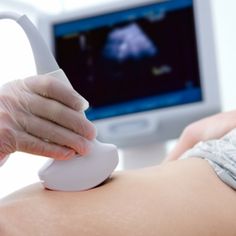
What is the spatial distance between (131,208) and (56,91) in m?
0.21

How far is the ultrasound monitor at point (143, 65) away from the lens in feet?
4.96

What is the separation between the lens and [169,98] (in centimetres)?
153

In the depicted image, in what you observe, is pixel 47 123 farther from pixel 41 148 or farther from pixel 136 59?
pixel 136 59

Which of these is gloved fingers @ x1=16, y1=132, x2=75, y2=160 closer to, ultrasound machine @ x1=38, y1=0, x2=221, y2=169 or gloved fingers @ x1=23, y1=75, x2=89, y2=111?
gloved fingers @ x1=23, y1=75, x2=89, y2=111

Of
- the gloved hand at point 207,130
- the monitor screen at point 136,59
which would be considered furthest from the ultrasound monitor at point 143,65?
the gloved hand at point 207,130

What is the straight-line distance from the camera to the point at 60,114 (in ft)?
2.27

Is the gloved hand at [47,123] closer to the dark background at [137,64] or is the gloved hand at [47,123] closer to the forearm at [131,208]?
the forearm at [131,208]

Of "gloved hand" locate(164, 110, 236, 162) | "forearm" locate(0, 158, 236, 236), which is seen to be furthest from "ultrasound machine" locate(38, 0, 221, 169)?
"forearm" locate(0, 158, 236, 236)

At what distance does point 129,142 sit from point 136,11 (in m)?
0.46

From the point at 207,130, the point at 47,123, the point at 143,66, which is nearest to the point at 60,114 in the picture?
the point at 47,123

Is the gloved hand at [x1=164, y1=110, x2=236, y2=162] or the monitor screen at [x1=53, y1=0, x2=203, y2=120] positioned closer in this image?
the gloved hand at [x1=164, y1=110, x2=236, y2=162]

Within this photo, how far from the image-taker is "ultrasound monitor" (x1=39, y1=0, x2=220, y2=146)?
151 centimetres

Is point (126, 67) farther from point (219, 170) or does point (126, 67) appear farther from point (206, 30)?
point (219, 170)

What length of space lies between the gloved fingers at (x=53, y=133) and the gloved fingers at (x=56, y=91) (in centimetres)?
4
